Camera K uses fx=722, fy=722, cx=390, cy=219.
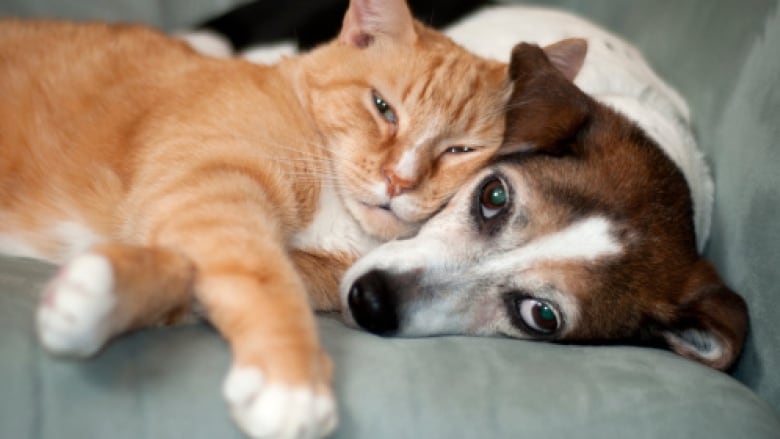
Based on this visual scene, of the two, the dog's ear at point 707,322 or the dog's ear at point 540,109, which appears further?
the dog's ear at point 540,109

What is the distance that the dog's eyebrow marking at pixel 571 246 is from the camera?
1636mm

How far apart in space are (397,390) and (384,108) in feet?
2.81

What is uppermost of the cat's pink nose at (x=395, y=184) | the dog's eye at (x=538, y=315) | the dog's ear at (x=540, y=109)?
the dog's ear at (x=540, y=109)

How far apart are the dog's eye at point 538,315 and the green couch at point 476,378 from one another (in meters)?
0.15

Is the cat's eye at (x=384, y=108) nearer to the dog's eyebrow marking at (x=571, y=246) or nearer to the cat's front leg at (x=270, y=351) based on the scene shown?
the dog's eyebrow marking at (x=571, y=246)

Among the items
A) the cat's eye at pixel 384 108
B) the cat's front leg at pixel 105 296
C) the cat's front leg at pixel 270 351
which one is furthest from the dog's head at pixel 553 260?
the cat's front leg at pixel 105 296

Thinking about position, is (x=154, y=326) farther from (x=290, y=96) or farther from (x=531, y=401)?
(x=290, y=96)

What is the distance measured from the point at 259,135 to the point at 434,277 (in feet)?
1.70

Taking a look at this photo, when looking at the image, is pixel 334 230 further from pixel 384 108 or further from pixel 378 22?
pixel 378 22

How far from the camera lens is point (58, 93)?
6.02 ft

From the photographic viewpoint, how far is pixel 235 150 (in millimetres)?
1598

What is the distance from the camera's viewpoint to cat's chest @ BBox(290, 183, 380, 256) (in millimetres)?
1781

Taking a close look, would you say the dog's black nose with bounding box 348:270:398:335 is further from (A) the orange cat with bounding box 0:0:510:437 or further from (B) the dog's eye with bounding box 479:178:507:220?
(B) the dog's eye with bounding box 479:178:507:220

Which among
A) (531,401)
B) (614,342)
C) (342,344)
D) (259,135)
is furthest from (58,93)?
(614,342)
